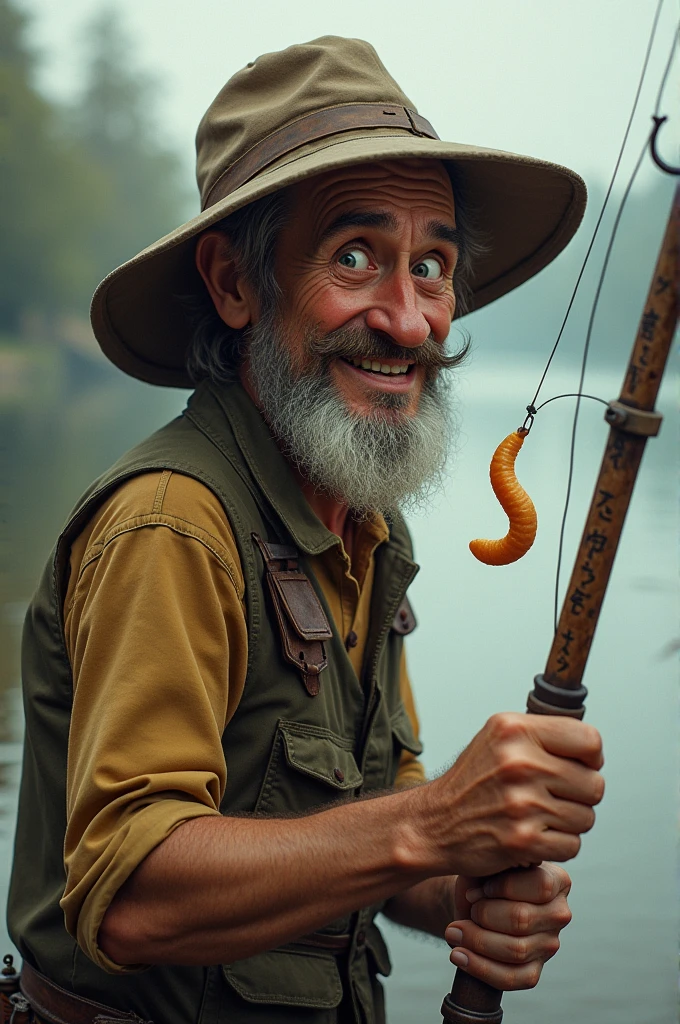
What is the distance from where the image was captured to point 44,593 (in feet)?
5.48

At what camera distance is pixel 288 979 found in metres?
1.66

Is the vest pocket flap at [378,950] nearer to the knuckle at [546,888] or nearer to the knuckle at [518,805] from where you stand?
the knuckle at [546,888]

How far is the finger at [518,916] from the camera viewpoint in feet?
4.52

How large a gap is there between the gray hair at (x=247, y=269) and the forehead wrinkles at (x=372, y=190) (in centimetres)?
7

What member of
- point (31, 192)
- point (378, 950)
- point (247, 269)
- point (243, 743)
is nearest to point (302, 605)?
point (243, 743)

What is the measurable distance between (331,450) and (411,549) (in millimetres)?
393

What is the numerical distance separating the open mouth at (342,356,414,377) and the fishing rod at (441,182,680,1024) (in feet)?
2.01

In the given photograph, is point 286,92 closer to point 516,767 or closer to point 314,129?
point 314,129

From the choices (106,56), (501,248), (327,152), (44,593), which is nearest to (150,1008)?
(44,593)

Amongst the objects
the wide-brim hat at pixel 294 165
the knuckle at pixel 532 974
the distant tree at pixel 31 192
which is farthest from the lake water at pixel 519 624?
the knuckle at pixel 532 974

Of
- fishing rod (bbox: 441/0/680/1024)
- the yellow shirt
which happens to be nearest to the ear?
the yellow shirt

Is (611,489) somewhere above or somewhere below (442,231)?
below

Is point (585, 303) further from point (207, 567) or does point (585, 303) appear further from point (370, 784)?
point (207, 567)

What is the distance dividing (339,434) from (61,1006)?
1.04m
